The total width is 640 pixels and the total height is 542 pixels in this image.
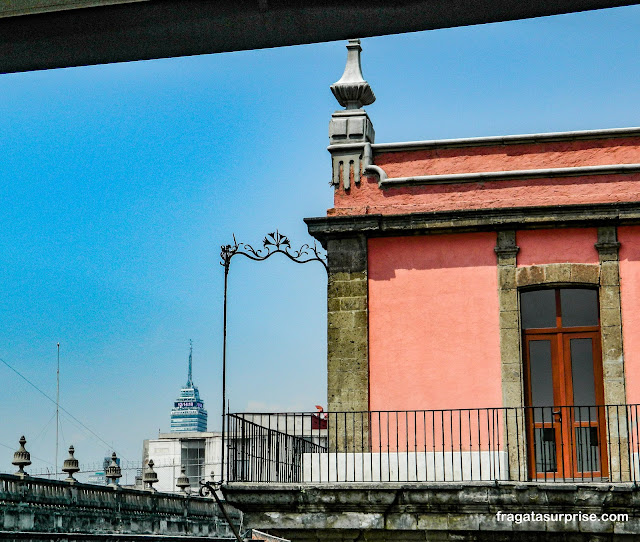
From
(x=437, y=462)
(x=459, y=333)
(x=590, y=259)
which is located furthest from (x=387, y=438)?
(x=590, y=259)

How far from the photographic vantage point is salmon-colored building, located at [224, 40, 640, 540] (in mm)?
13789

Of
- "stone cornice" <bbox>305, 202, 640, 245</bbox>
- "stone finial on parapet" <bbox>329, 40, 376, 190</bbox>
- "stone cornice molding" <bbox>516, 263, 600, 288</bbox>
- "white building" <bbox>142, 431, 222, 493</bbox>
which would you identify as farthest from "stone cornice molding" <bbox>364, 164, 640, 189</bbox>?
"white building" <bbox>142, 431, 222, 493</bbox>

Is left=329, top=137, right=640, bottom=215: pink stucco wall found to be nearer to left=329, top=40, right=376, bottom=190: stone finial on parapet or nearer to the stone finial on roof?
left=329, top=40, right=376, bottom=190: stone finial on parapet

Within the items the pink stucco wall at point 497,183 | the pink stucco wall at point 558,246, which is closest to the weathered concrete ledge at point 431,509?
the pink stucco wall at point 558,246

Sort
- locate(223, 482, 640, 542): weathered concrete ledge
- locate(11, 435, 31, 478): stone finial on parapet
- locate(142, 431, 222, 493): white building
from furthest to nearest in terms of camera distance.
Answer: locate(142, 431, 222, 493): white building < locate(11, 435, 31, 478): stone finial on parapet < locate(223, 482, 640, 542): weathered concrete ledge

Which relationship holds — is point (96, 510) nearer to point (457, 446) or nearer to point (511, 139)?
point (457, 446)

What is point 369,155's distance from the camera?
1489 centimetres

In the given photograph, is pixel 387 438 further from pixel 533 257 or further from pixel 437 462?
pixel 533 257

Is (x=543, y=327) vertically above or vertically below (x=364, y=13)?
above

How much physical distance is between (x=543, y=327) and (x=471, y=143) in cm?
287

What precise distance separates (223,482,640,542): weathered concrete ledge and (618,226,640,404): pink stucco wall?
1.83 metres

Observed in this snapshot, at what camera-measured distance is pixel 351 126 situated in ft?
49.4

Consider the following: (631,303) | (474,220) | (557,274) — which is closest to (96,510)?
(474,220)

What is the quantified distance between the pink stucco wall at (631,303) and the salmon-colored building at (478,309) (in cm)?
2
